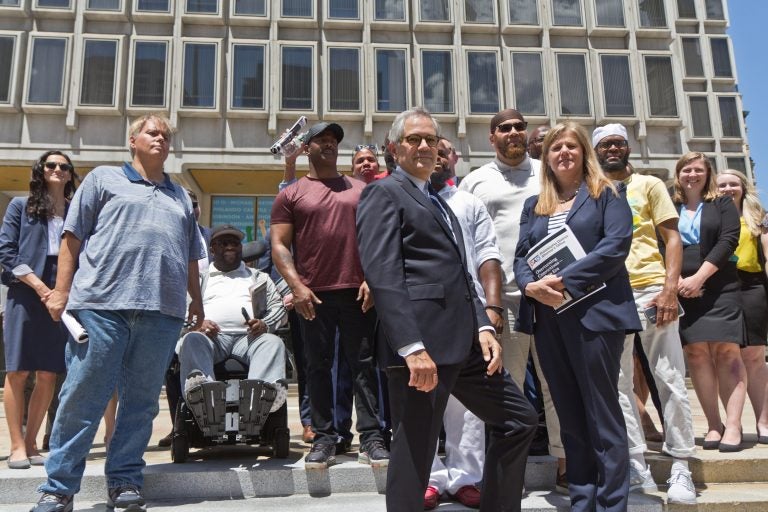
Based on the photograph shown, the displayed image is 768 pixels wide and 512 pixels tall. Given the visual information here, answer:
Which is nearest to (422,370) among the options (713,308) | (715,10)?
(713,308)

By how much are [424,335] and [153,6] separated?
20.6 m

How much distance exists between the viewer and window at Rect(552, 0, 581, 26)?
71.0ft

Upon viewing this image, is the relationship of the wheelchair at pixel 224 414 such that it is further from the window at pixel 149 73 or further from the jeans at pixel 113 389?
the window at pixel 149 73

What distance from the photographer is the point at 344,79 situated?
66.7ft

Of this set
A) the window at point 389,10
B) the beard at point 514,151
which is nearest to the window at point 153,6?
the window at point 389,10

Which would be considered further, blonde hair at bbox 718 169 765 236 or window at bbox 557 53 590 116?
window at bbox 557 53 590 116

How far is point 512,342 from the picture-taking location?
13.3ft

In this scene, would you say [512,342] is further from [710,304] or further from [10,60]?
[10,60]

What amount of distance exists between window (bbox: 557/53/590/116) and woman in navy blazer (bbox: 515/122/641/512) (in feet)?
60.3

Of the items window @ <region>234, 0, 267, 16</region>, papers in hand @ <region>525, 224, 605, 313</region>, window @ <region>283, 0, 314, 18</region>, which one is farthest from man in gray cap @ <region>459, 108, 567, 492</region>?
window @ <region>234, 0, 267, 16</region>

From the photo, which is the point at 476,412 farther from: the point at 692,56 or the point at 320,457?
the point at 692,56

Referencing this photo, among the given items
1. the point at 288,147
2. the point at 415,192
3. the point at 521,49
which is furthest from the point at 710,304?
the point at 521,49

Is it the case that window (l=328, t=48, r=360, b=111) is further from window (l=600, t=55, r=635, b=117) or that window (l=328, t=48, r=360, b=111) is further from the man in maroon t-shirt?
the man in maroon t-shirt

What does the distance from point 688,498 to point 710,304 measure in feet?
5.61
